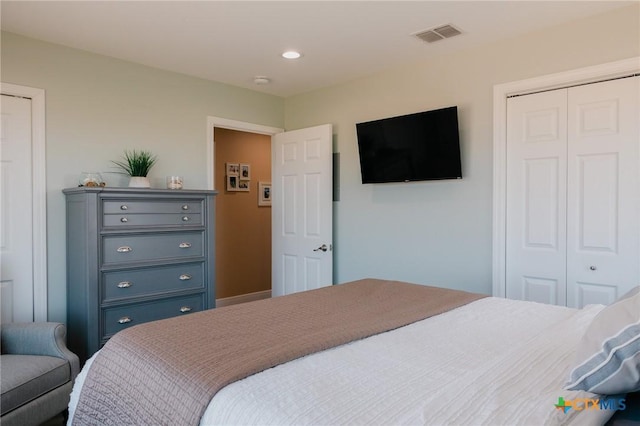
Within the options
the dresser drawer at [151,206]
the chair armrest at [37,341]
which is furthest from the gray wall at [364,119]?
the chair armrest at [37,341]

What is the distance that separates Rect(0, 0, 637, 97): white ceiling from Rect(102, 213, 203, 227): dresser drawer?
1.27 meters

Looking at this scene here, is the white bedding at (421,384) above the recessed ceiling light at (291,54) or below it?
below

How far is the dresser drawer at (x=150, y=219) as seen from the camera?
2979mm

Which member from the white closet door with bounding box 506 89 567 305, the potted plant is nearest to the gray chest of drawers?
the potted plant

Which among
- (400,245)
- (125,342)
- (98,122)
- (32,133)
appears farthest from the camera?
(400,245)

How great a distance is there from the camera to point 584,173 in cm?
273

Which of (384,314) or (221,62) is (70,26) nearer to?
(221,62)

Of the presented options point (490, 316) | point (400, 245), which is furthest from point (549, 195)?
point (490, 316)

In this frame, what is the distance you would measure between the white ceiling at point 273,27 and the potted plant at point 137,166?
2.57 ft

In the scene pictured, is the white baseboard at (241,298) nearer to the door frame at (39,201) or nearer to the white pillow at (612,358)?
the door frame at (39,201)

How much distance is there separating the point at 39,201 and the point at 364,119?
8.88 feet

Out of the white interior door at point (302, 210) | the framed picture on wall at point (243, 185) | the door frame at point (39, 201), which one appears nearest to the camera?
the door frame at point (39, 201)

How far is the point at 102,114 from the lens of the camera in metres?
3.36

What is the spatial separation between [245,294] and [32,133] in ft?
10.6
